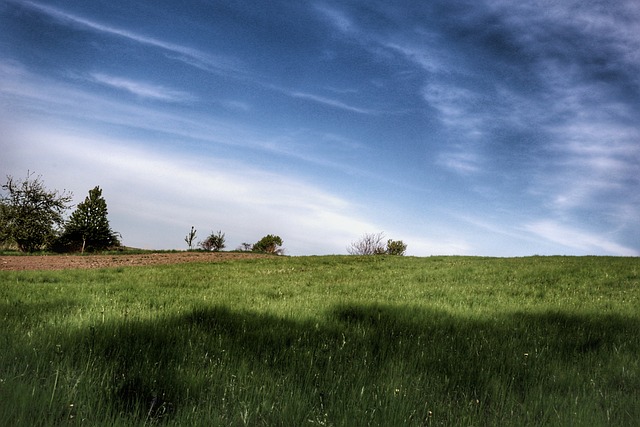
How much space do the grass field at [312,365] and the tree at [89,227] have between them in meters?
35.6

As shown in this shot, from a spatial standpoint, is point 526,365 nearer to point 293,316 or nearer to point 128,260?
point 293,316

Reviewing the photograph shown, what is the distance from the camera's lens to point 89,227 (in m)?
39.9

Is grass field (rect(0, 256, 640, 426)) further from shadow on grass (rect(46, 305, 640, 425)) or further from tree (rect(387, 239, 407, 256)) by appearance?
tree (rect(387, 239, 407, 256))

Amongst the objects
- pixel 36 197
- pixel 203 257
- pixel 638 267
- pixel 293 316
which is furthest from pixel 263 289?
pixel 36 197


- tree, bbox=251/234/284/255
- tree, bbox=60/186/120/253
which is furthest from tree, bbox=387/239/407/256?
tree, bbox=60/186/120/253

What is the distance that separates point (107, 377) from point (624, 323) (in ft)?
27.5

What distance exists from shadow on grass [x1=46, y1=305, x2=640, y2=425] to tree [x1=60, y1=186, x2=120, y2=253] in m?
39.1

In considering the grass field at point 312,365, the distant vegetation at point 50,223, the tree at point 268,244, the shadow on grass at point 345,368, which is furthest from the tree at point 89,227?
the shadow on grass at point 345,368

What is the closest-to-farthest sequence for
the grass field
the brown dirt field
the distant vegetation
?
1. the grass field
2. the brown dirt field
3. the distant vegetation

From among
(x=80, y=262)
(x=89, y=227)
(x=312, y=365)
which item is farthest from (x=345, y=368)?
(x=89, y=227)

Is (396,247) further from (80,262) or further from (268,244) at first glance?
(80,262)

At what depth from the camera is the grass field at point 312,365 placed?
3.05 metres

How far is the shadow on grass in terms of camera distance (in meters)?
3.21

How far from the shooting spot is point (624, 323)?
7.52 m
